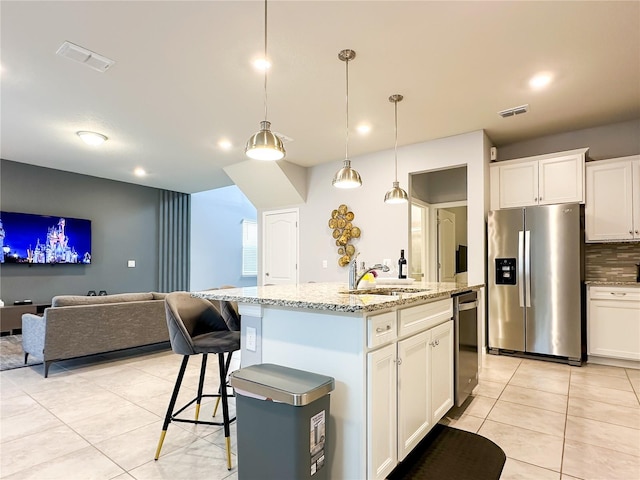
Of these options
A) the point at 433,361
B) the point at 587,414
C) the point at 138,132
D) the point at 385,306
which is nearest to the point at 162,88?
the point at 138,132

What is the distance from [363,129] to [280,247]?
276 cm

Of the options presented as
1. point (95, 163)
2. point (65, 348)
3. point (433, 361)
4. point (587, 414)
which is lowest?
point (587, 414)

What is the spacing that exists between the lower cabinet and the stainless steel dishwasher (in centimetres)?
15

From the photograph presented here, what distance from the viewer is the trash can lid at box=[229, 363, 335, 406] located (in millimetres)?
1450

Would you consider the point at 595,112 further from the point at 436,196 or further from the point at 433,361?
the point at 433,361

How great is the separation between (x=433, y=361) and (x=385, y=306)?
2.71ft

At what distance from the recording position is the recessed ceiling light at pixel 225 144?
474 centimetres

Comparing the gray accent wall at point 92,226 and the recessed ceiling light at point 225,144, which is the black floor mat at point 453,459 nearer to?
the recessed ceiling light at point 225,144

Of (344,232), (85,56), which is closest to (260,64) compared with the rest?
(85,56)

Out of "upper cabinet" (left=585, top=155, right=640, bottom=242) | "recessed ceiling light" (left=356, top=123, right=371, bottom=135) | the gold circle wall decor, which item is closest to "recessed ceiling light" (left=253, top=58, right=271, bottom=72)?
"recessed ceiling light" (left=356, top=123, right=371, bottom=135)

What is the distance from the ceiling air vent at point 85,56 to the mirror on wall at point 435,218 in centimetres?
396

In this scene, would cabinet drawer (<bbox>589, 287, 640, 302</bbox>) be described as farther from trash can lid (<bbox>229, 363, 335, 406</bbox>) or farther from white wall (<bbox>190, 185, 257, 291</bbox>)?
white wall (<bbox>190, 185, 257, 291</bbox>)

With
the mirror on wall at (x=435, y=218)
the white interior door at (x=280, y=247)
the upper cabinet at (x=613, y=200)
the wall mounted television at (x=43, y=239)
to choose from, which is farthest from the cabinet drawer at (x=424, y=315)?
the wall mounted television at (x=43, y=239)

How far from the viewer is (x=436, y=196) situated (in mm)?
5973
